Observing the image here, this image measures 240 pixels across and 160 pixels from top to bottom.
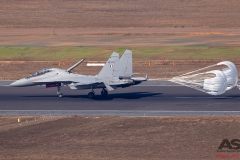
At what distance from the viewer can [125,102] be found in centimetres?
4781

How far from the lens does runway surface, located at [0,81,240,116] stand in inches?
1710

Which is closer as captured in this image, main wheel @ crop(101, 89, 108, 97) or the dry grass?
main wheel @ crop(101, 89, 108, 97)

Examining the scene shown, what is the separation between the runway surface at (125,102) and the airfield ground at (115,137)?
9.89ft

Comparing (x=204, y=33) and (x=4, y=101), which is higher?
(x=204, y=33)

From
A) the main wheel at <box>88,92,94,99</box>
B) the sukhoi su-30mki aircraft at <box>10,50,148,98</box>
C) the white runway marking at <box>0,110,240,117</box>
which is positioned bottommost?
the white runway marking at <box>0,110,240,117</box>

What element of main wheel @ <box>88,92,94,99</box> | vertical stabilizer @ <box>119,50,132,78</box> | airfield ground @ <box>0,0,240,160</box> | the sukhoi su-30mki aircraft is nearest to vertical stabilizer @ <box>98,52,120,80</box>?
the sukhoi su-30mki aircraft

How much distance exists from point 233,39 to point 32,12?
53.6m

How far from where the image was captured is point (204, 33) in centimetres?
9819

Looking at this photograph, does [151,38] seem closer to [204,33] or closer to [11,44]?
[204,33]

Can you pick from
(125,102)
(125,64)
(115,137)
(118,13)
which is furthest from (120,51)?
(118,13)

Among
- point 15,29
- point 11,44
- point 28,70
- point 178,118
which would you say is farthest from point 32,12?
point 178,118

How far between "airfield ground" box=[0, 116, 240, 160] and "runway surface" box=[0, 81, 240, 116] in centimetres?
301

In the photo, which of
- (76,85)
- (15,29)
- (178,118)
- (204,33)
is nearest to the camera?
(178,118)

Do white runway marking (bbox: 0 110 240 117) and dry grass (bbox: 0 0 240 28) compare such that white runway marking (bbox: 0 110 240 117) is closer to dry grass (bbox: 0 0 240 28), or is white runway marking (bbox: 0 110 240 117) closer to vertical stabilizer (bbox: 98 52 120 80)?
vertical stabilizer (bbox: 98 52 120 80)
